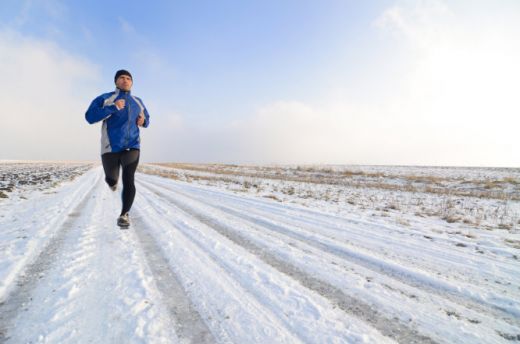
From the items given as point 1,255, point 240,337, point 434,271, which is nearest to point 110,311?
point 240,337

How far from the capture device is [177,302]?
1786mm

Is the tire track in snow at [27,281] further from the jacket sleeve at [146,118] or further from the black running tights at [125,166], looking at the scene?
the jacket sleeve at [146,118]

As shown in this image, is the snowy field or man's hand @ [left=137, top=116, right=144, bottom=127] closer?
the snowy field

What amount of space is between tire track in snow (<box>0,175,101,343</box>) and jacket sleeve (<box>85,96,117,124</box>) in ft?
→ 5.36

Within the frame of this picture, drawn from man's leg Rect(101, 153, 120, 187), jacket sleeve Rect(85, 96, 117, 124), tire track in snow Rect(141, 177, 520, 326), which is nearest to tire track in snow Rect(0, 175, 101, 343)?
man's leg Rect(101, 153, 120, 187)

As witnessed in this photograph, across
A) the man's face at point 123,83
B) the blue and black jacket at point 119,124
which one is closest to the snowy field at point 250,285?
the blue and black jacket at point 119,124

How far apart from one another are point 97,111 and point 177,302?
2.91 m

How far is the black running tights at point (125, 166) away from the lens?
3848 mm

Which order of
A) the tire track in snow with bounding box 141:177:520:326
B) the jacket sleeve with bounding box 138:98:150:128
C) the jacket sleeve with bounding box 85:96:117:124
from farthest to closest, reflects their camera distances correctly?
the jacket sleeve with bounding box 138:98:150:128
the jacket sleeve with bounding box 85:96:117:124
the tire track in snow with bounding box 141:177:520:326

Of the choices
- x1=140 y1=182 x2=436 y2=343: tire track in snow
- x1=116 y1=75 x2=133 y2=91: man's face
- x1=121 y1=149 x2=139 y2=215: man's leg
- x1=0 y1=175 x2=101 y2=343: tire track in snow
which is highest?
x1=116 y1=75 x2=133 y2=91: man's face

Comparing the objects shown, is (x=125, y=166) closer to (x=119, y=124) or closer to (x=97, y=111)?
(x=119, y=124)

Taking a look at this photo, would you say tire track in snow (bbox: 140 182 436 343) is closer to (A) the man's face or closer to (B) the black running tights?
(B) the black running tights

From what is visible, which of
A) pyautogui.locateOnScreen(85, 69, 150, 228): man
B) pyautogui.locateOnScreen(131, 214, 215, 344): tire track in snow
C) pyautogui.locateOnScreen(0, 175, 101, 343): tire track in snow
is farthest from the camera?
pyautogui.locateOnScreen(85, 69, 150, 228): man

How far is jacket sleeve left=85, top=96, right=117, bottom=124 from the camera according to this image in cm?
347
